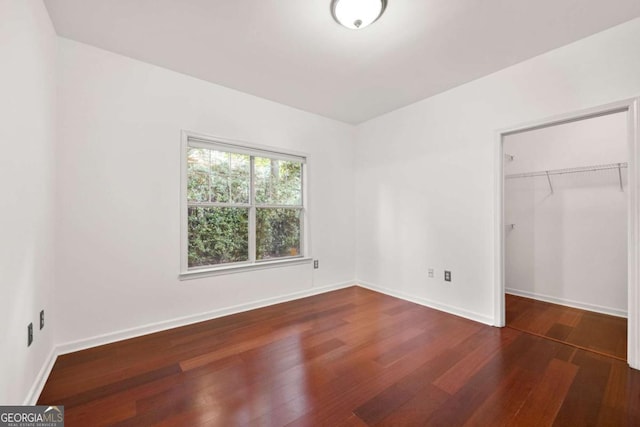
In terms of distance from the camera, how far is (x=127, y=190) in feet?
8.35

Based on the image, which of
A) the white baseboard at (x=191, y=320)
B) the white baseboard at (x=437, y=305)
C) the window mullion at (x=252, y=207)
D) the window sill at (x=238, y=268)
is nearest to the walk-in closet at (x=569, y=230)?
the white baseboard at (x=437, y=305)

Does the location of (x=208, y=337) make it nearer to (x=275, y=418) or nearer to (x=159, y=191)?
(x=275, y=418)

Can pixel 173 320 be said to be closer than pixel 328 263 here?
Yes

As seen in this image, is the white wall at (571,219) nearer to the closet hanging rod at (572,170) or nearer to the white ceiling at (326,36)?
the closet hanging rod at (572,170)

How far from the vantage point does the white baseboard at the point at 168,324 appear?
90.8 inches

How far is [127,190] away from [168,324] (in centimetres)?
139

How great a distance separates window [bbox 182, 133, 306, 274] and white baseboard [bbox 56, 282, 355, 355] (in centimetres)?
48

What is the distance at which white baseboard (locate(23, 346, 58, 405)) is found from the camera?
1.63 meters

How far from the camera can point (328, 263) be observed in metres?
4.13

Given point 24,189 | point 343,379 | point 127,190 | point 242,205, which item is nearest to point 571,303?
point 343,379

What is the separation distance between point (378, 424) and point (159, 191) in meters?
2.69

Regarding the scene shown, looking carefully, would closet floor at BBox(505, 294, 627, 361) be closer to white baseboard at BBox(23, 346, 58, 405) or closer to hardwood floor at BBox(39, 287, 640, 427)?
hardwood floor at BBox(39, 287, 640, 427)

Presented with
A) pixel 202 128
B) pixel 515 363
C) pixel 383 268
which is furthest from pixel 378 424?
pixel 202 128

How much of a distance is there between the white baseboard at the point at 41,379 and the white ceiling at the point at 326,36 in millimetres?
2581
